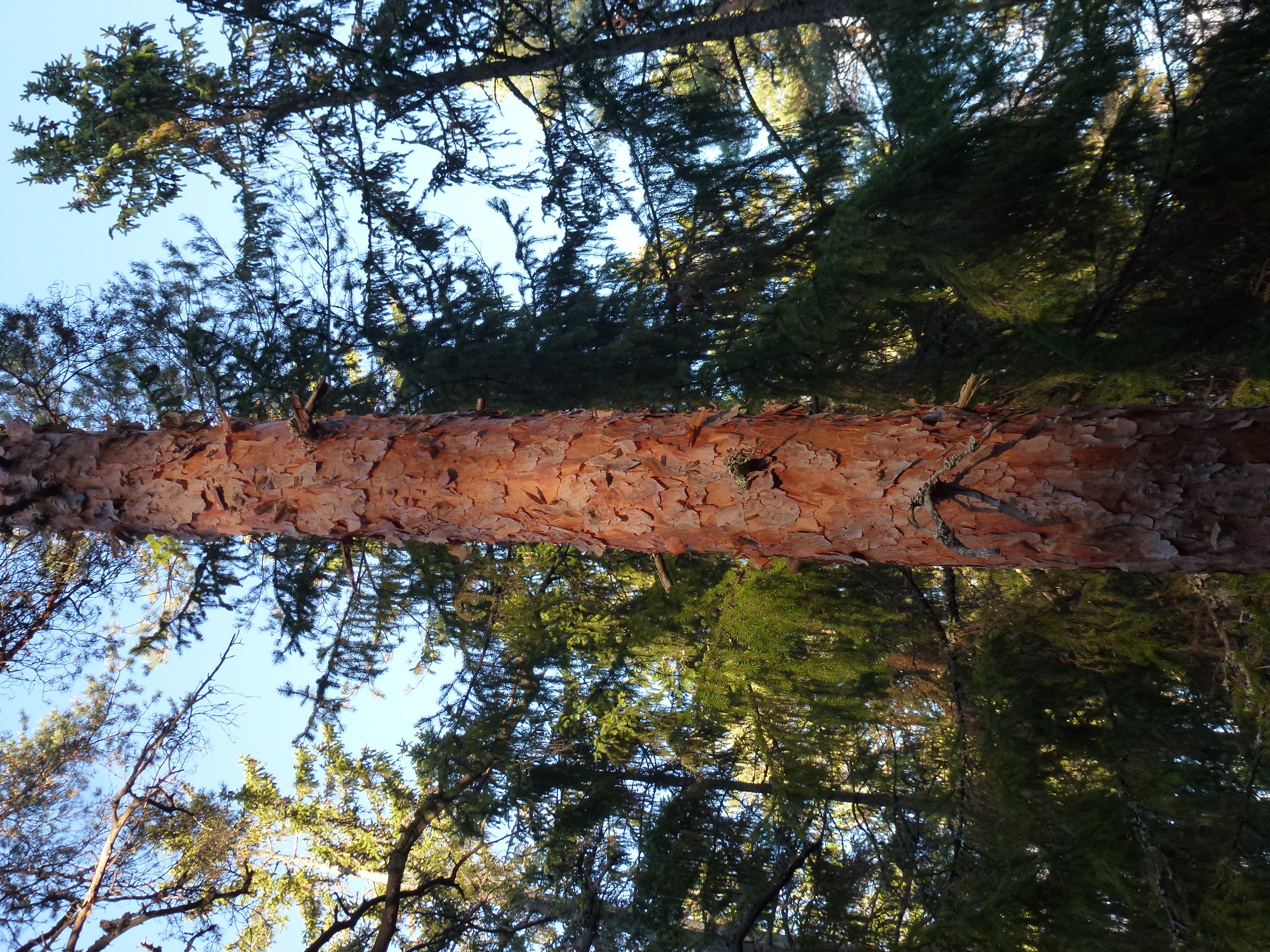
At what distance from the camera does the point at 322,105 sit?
560cm

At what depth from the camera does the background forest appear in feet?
11.1

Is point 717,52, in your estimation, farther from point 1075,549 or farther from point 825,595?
point 1075,549

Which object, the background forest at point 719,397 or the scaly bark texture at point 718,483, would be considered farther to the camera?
the background forest at point 719,397

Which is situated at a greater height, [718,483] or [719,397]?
[719,397]

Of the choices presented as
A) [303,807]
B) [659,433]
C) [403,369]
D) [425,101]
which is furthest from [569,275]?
[303,807]

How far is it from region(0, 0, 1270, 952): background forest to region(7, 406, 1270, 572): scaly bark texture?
454mm

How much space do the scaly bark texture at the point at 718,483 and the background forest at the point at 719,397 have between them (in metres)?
0.45

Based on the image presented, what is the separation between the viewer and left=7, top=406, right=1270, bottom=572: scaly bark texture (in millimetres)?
1854

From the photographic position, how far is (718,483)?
89.7 inches

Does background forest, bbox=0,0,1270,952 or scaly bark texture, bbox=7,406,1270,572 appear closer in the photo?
scaly bark texture, bbox=7,406,1270,572

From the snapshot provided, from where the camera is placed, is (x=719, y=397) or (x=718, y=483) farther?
(x=719, y=397)

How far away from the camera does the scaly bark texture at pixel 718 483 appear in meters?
1.85

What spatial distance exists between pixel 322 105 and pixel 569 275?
2.51 meters

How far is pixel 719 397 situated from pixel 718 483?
3029 millimetres
